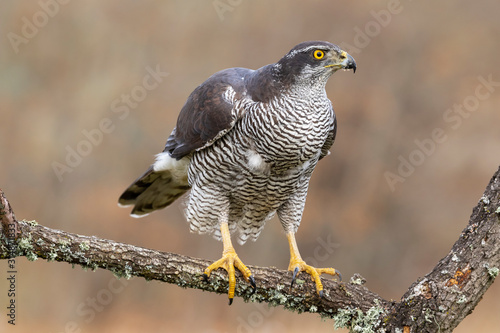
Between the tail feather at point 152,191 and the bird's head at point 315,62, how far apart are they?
1.76m

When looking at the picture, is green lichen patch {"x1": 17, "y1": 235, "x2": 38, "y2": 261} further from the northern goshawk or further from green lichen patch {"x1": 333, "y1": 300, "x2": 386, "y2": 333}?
green lichen patch {"x1": 333, "y1": 300, "x2": 386, "y2": 333}

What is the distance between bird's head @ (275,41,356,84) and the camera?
Result: 4.08 meters

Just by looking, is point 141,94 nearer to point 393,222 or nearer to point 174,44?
point 174,44

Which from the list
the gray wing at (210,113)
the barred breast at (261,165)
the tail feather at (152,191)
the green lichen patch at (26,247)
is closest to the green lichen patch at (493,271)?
the barred breast at (261,165)

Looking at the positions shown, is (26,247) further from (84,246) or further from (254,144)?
(254,144)

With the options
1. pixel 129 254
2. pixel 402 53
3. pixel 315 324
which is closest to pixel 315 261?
pixel 315 324

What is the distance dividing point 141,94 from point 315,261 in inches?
142

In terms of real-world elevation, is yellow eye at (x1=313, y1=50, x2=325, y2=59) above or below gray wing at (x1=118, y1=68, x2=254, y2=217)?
above

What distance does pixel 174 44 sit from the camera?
898 cm

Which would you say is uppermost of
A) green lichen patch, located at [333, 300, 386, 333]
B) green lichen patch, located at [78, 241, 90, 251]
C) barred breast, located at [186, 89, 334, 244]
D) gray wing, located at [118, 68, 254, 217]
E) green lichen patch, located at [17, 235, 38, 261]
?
gray wing, located at [118, 68, 254, 217]

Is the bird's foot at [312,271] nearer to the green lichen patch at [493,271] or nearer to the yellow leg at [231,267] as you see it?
the yellow leg at [231,267]

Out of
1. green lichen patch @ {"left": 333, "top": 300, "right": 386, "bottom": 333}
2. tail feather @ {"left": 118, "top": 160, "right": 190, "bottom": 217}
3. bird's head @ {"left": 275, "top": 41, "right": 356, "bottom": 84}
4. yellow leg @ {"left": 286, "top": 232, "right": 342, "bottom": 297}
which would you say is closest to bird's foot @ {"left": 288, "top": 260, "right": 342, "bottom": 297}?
yellow leg @ {"left": 286, "top": 232, "right": 342, "bottom": 297}

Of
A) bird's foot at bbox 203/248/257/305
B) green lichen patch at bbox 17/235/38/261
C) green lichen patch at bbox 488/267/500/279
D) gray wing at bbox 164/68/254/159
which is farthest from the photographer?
gray wing at bbox 164/68/254/159

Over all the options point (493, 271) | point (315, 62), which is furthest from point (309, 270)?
point (315, 62)
